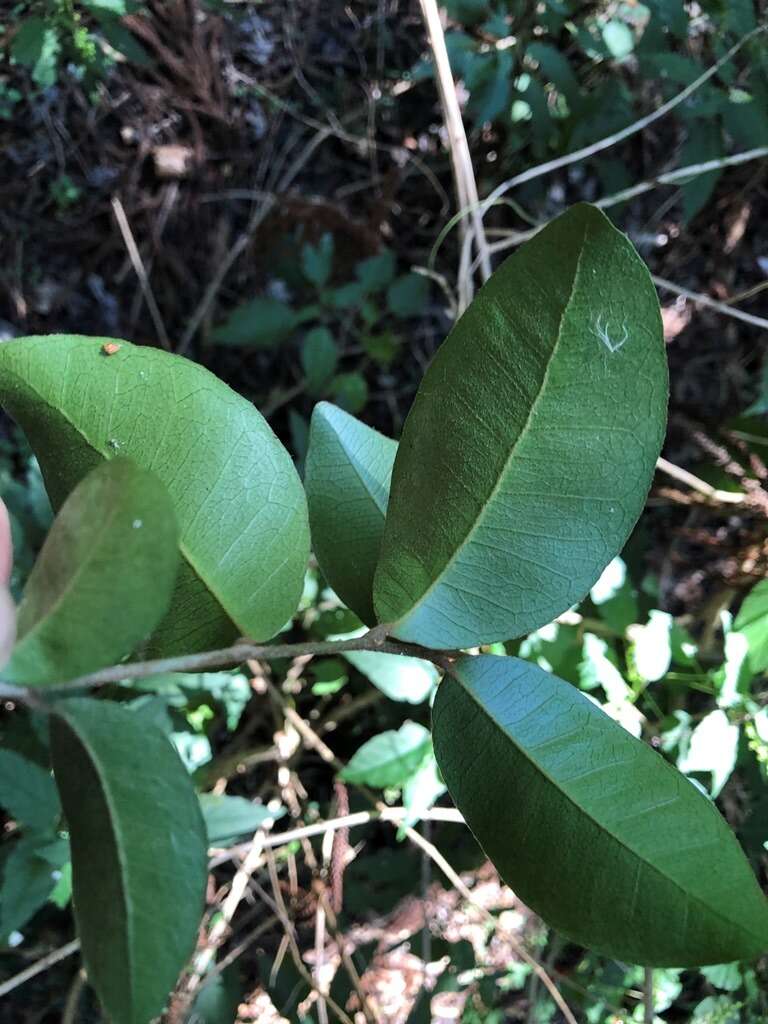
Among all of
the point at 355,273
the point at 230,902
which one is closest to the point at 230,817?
the point at 230,902

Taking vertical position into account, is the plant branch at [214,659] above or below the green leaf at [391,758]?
above

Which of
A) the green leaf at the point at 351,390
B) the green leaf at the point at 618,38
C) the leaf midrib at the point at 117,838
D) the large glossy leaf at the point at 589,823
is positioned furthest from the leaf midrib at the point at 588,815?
the green leaf at the point at 618,38

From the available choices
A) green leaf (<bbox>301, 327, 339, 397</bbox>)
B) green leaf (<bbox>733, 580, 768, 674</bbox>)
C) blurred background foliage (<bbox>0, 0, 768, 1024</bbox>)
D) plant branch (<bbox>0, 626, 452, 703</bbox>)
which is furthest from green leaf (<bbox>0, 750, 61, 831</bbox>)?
green leaf (<bbox>733, 580, 768, 674</bbox>)

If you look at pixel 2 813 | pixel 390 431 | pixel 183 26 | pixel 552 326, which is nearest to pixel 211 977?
pixel 2 813

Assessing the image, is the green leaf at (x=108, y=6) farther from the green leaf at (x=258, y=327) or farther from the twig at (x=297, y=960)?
the twig at (x=297, y=960)

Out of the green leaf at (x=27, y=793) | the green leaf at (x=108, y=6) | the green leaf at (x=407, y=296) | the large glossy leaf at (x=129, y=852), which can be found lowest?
the green leaf at (x=27, y=793)

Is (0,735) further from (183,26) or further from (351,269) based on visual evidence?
(183,26)

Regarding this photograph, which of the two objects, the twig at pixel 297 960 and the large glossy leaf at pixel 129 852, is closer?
the large glossy leaf at pixel 129 852

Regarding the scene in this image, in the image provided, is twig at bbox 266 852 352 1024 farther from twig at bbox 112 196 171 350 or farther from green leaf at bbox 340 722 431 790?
twig at bbox 112 196 171 350
